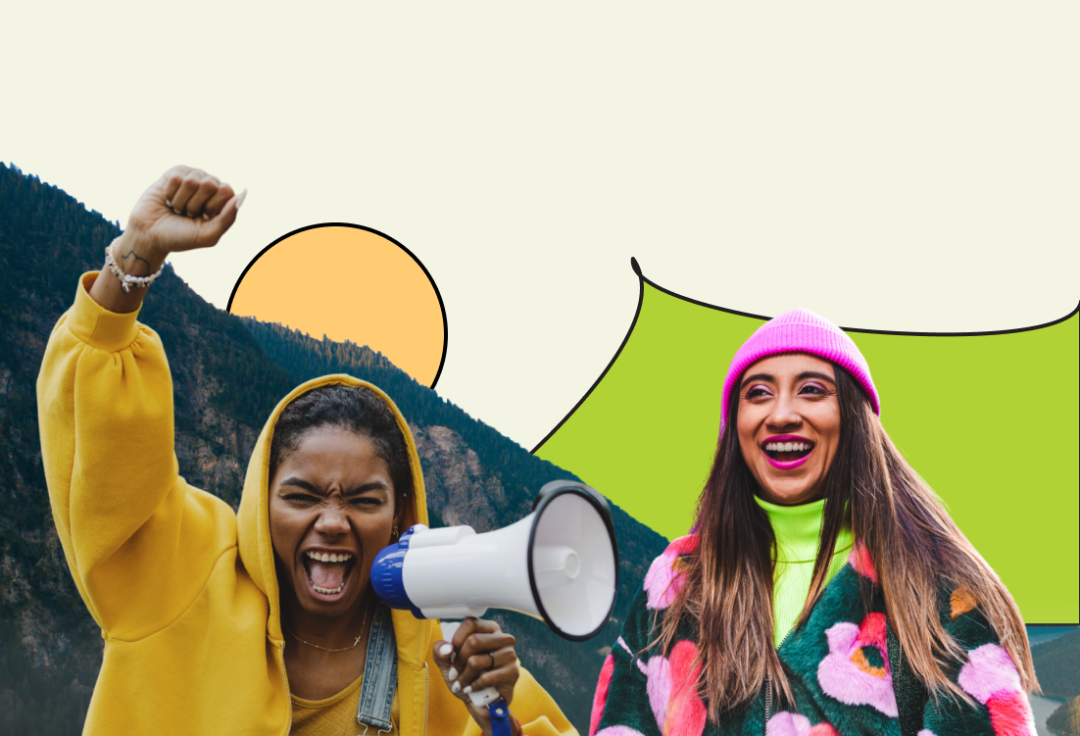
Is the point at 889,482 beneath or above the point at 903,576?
above

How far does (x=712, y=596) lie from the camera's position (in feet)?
7.28

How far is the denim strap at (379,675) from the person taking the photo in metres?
2.30

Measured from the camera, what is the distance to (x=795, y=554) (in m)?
2.24

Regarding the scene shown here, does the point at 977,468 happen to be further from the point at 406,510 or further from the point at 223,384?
the point at 223,384

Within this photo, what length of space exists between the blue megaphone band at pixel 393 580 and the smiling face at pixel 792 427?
3.38 feet

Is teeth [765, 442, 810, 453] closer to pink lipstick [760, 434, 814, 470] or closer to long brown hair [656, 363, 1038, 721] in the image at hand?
pink lipstick [760, 434, 814, 470]

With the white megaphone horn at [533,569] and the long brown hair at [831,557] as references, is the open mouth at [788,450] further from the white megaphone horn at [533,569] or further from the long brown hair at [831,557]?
the white megaphone horn at [533,569]

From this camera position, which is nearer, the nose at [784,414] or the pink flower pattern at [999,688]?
the pink flower pattern at [999,688]

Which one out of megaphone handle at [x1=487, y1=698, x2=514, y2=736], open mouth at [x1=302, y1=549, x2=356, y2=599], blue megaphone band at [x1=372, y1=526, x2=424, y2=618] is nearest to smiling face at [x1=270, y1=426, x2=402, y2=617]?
open mouth at [x1=302, y1=549, x2=356, y2=599]

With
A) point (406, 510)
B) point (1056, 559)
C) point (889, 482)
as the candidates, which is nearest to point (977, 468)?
point (1056, 559)

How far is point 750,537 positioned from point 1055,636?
3.31m

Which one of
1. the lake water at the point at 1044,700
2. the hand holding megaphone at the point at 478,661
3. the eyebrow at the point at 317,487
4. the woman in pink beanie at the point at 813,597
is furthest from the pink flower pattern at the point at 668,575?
the lake water at the point at 1044,700

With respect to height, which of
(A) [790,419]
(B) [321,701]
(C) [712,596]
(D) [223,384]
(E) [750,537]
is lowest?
(B) [321,701]

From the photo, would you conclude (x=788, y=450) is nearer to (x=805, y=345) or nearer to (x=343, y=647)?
(x=805, y=345)
